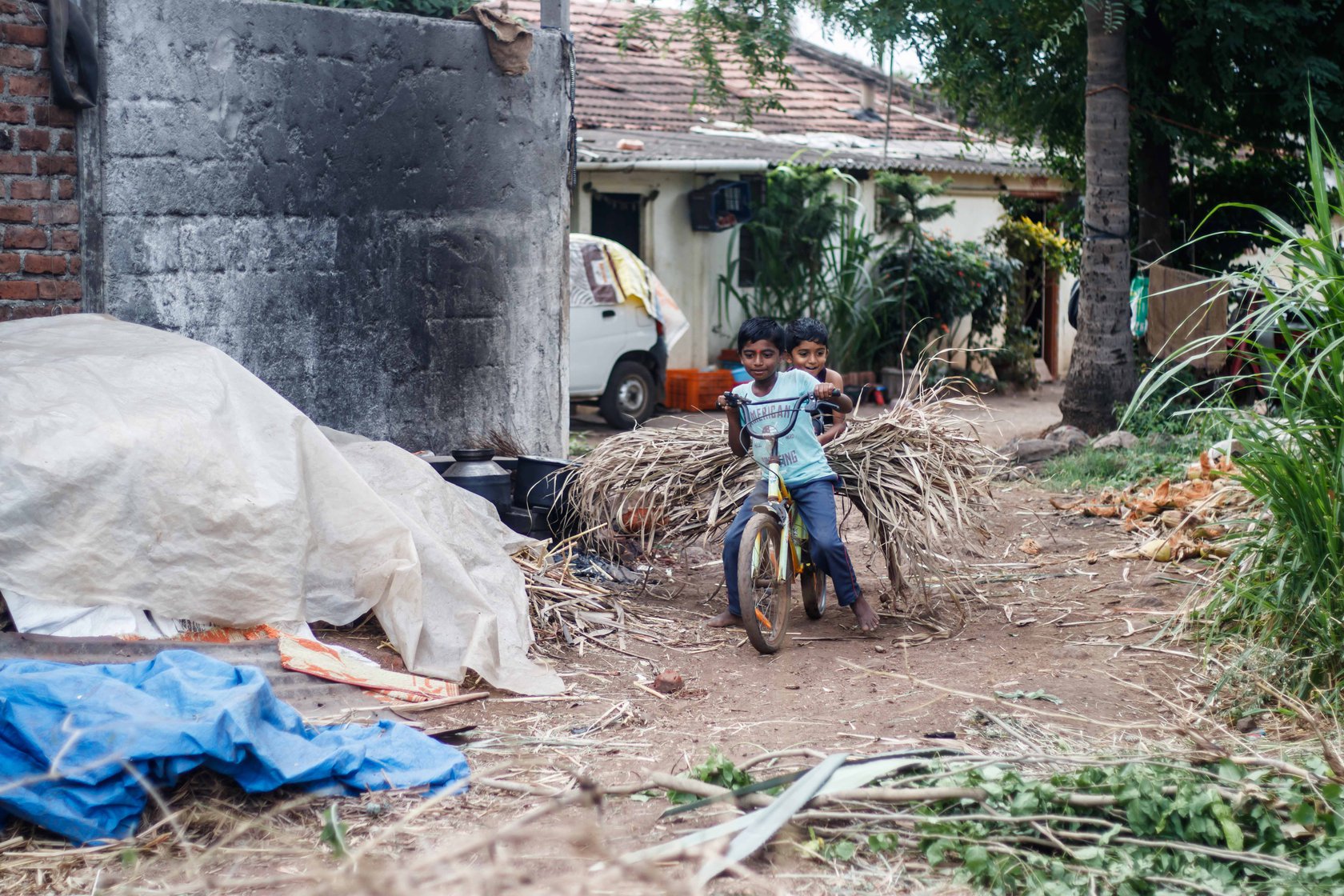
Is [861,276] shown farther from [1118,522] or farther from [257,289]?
[257,289]

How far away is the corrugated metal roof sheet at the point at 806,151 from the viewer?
43.5 feet

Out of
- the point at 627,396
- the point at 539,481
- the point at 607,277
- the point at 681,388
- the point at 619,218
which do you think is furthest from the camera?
the point at 619,218

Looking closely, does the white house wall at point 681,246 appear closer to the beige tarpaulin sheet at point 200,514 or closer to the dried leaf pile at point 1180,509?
the dried leaf pile at point 1180,509

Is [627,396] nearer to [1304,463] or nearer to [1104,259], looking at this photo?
[1104,259]

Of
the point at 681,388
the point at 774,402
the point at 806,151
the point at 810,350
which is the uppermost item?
the point at 806,151

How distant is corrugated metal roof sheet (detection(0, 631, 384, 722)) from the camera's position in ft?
12.2

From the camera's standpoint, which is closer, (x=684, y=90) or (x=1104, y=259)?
(x=1104, y=259)

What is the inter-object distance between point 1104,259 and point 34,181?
24.3ft

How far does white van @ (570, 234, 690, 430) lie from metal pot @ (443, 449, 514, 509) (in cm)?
549

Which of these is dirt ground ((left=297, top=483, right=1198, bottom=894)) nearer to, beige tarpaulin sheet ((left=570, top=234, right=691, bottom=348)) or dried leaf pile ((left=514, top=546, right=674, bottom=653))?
dried leaf pile ((left=514, top=546, right=674, bottom=653))

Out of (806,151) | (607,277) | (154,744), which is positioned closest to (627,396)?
(607,277)

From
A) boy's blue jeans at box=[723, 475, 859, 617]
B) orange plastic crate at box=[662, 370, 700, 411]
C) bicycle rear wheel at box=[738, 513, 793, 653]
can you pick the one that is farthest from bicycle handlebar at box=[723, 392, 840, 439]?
orange plastic crate at box=[662, 370, 700, 411]

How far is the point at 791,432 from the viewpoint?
5227 mm

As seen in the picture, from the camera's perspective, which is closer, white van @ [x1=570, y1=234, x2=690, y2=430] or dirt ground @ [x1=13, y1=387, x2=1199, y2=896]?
dirt ground @ [x1=13, y1=387, x2=1199, y2=896]
